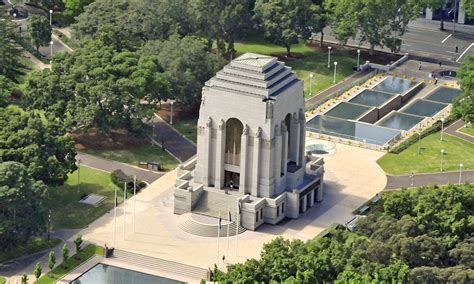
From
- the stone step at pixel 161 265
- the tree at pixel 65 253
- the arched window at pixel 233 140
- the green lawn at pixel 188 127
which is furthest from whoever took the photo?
the green lawn at pixel 188 127

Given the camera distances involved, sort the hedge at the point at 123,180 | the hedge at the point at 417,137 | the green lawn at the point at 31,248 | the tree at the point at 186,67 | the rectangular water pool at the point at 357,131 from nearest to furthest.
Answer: the green lawn at the point at 31,248
the hedge at the point at 123,180
the hedge at the point at 417,137
the tree at the point at 186,67
the rectangular water pool at the point at 357,131

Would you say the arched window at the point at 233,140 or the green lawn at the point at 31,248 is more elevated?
the arched window at the point at 233,140

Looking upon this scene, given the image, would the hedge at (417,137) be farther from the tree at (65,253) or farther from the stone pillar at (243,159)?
the tree at (65,253)

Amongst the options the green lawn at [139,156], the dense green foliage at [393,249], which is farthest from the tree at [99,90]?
the dense green foliage at [393,249]

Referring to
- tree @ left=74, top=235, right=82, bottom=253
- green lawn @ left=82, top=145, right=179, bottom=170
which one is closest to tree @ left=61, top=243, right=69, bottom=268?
tree @ left=74, top=235, right=82, bottom=253

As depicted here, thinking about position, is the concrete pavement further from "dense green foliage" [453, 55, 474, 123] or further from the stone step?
"dense green foliage" [453, 55, 474, 123]

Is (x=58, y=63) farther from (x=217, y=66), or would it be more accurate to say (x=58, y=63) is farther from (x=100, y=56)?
(x=217, y=66)
